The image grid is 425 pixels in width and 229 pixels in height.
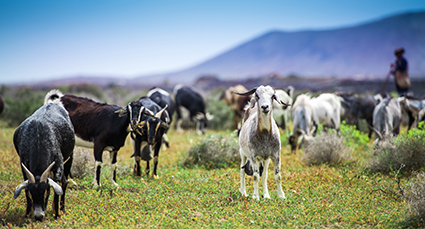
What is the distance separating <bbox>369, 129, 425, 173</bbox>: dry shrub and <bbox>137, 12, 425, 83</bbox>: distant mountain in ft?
433

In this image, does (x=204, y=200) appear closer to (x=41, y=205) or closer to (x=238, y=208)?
(x=238, y=208)

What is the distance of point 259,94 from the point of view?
669 centimetres

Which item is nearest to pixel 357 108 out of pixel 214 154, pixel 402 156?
pixel 402 156

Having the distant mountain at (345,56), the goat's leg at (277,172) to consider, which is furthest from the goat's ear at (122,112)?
the distant mountain at (345,56)

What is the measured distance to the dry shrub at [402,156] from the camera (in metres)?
9.18

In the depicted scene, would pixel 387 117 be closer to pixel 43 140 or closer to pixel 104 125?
pixel 104 125

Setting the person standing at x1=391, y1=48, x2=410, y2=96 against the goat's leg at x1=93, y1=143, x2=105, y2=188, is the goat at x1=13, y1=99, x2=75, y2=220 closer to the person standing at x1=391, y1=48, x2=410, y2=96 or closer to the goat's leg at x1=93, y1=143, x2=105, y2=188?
the goat's leg at x1=93, y1=143, x2=105, y2=188

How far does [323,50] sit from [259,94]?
18768cm

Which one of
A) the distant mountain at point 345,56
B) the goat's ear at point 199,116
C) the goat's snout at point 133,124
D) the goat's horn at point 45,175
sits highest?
the distant mountain at point 345,56

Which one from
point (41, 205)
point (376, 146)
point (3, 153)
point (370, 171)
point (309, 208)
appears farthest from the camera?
point (3, 153)

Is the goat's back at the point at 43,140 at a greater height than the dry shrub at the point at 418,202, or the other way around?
the goat's back at the point at 43,140

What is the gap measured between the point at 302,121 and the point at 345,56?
170 m

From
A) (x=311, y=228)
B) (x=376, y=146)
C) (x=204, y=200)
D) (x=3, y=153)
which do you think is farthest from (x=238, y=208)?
(x=3, y=153)

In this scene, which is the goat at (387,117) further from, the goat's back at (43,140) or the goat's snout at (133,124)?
the goat's back at (43,140)
